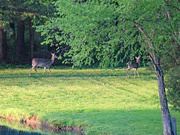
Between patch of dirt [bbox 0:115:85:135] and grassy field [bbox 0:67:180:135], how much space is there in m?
0.19

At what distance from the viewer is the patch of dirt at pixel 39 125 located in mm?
13881

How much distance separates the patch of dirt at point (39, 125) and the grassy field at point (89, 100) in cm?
19

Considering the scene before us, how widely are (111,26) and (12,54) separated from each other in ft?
104

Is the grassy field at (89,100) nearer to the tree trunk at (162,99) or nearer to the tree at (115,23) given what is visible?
the tree trunk at (162,99)

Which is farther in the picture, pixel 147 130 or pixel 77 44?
pixel 147 130

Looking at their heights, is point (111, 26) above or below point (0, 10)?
below

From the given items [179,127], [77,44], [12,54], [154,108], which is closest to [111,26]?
[77,44]

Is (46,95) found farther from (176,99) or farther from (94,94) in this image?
(176,99)

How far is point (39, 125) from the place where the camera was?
49.2 ft

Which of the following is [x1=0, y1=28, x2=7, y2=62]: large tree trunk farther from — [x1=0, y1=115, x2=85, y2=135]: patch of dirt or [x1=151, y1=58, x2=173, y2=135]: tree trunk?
[x1=151, y1=58, x2=173, y2=135]: tree trunk

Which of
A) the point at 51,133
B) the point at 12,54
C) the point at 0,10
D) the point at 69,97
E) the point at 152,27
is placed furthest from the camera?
the point at 12,54

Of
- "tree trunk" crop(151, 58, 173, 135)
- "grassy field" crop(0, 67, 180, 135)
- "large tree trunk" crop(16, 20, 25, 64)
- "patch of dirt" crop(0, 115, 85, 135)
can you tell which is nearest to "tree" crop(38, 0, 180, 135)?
"tree trunk" crop(151, 58, 173, 135)

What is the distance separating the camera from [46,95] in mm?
21109

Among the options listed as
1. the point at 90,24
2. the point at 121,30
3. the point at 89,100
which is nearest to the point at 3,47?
the point at 89,100
